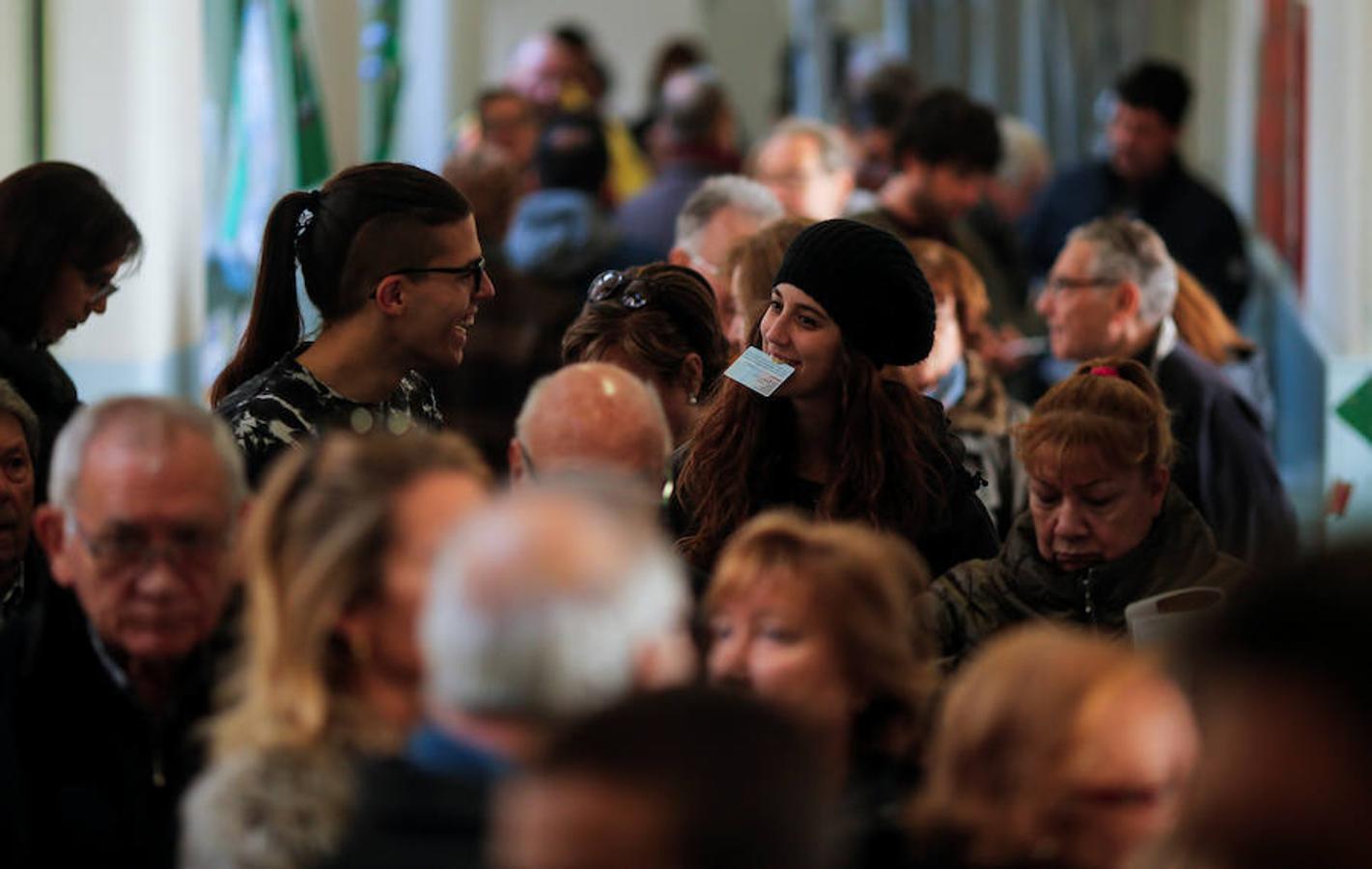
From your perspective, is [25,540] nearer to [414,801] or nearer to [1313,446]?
[414,801]

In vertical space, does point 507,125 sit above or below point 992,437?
above

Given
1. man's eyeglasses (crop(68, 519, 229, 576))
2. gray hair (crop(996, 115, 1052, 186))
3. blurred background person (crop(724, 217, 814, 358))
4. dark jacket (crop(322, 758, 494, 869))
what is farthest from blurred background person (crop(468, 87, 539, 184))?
dark jacket (crop(322, 758, 494, 869))

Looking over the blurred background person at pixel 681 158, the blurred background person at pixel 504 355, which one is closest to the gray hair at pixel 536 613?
the blurred background person at pixel 504 355

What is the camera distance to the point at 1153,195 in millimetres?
10562

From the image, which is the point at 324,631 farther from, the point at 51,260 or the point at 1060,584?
the point at 51,260

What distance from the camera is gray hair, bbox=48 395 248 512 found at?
Result: 3801 millimetres

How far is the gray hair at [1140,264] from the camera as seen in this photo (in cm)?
686

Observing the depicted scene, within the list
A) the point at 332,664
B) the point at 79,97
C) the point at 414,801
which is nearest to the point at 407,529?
the point at 332,664

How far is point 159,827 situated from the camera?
363cm

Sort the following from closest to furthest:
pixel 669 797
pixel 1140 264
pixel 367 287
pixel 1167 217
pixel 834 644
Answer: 1. pixel 669 797
2. pixel 834 644
3. pixel 367 287
4. pixel 1140 264
5. pixel 1167 217

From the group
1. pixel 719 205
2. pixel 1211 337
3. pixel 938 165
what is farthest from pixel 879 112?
pixel 719 205

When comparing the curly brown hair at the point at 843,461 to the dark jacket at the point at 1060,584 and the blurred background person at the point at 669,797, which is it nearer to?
the dark jacket at the point at 1060,584

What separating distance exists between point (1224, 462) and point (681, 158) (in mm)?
4641

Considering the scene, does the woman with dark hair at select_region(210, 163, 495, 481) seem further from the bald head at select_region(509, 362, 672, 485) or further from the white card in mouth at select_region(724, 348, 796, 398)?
the bald head at select_region(509, 362, 672, 485)
